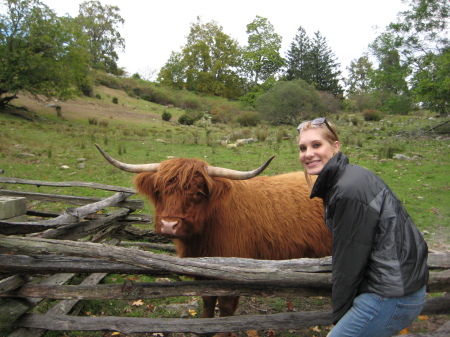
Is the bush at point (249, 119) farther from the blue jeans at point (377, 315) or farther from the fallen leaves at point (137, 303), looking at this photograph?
the blue jeans at point (377, 315)

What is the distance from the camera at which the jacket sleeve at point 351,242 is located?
177 centimetres

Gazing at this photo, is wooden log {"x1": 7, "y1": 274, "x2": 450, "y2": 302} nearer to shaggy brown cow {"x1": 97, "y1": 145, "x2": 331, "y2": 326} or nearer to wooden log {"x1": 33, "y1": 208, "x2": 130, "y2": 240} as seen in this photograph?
shaggy brown cow {"x1": 97, "y1": 145, "x2": 331, "y2": 326}

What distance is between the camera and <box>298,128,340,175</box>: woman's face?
2.25 meters

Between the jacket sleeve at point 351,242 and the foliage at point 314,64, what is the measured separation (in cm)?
4899

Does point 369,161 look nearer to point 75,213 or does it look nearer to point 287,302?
point 287,302

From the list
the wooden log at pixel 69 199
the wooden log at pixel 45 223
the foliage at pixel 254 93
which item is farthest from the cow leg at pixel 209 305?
the foliage at pixel 254 93

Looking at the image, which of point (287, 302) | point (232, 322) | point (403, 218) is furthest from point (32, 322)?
point (403, 218)

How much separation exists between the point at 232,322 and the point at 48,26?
71.6 ft

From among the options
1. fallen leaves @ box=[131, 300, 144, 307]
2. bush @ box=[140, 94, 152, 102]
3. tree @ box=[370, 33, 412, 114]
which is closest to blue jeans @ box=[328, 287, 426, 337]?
fallen leaves @ box=[131, 300, 144, 307]

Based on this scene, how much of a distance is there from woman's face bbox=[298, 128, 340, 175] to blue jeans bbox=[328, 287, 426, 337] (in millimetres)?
812

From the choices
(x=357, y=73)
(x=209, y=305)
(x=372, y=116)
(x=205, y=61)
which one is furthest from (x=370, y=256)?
(x=357, y=73)

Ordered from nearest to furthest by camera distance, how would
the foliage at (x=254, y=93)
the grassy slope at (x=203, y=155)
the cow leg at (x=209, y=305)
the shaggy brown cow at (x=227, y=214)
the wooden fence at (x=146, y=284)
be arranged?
the wooden fence at (x=146, y=284) → the shaggy brown cow at (x=227, y=214) → the cow leg at (x=209, y=305) → the grassy slope at (x=203, y=155) → the foliage at (x=254, y=93)

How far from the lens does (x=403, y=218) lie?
6.13 ft

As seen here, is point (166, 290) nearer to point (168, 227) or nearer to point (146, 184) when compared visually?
point (168, 227)
